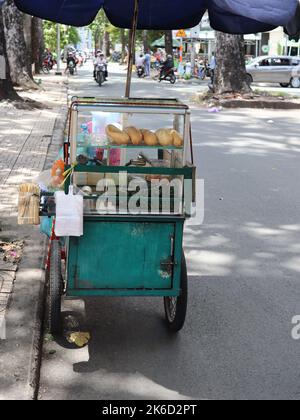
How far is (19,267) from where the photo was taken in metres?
5.45

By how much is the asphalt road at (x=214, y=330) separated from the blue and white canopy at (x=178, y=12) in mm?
2099

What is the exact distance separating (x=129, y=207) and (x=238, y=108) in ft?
53.1

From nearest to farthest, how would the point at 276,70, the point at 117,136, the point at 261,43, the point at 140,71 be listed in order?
the point at 117,136
the point at 276,70
the point at 140,71
the point at 261,43

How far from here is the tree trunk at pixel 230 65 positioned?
21328 millimetres

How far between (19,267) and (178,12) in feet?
8.91

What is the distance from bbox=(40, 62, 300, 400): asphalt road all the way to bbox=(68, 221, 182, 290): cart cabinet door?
447mm

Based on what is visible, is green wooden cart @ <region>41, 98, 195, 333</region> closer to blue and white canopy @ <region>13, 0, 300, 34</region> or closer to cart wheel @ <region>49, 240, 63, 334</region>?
→ cart wheel @ <region>49, 240, 63, 334</region>

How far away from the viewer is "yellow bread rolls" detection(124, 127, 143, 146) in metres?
4.43

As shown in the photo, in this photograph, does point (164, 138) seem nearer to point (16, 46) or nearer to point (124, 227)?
point (124, 227)

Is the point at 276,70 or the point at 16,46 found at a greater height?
the point at 16,46

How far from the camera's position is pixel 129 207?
4324 mm

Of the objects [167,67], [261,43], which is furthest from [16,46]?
[261,43]
